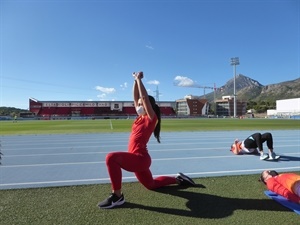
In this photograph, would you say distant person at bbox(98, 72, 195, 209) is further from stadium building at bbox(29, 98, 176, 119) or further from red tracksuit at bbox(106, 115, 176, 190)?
stadium building at bbox(29, 98, 176, 119)

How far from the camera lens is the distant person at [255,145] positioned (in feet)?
23.8

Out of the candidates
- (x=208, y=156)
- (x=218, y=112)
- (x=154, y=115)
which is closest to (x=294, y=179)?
(x=154, y=115)

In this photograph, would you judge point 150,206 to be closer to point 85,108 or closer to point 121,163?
point 121,163

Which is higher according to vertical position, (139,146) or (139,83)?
(139,83)

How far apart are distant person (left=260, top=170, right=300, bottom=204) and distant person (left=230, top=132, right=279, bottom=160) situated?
9.06 ft

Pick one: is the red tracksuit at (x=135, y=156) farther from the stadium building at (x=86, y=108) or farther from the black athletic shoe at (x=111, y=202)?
the stadium building at (x=86, y=108)

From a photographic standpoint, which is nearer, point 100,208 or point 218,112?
point 100,208

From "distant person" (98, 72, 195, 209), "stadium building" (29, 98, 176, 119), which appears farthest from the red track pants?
"stadium building" (29, 98, 176, 119)

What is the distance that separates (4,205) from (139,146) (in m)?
2.03

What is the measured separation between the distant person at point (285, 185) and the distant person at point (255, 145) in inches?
109

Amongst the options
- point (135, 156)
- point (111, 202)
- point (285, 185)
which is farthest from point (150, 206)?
point (285, 185)

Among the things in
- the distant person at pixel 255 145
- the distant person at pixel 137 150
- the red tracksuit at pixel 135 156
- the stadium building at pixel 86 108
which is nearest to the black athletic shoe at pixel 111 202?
the distant person at pixel 137 150

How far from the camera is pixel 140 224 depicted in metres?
3.18

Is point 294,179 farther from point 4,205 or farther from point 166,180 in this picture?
point 4,205
